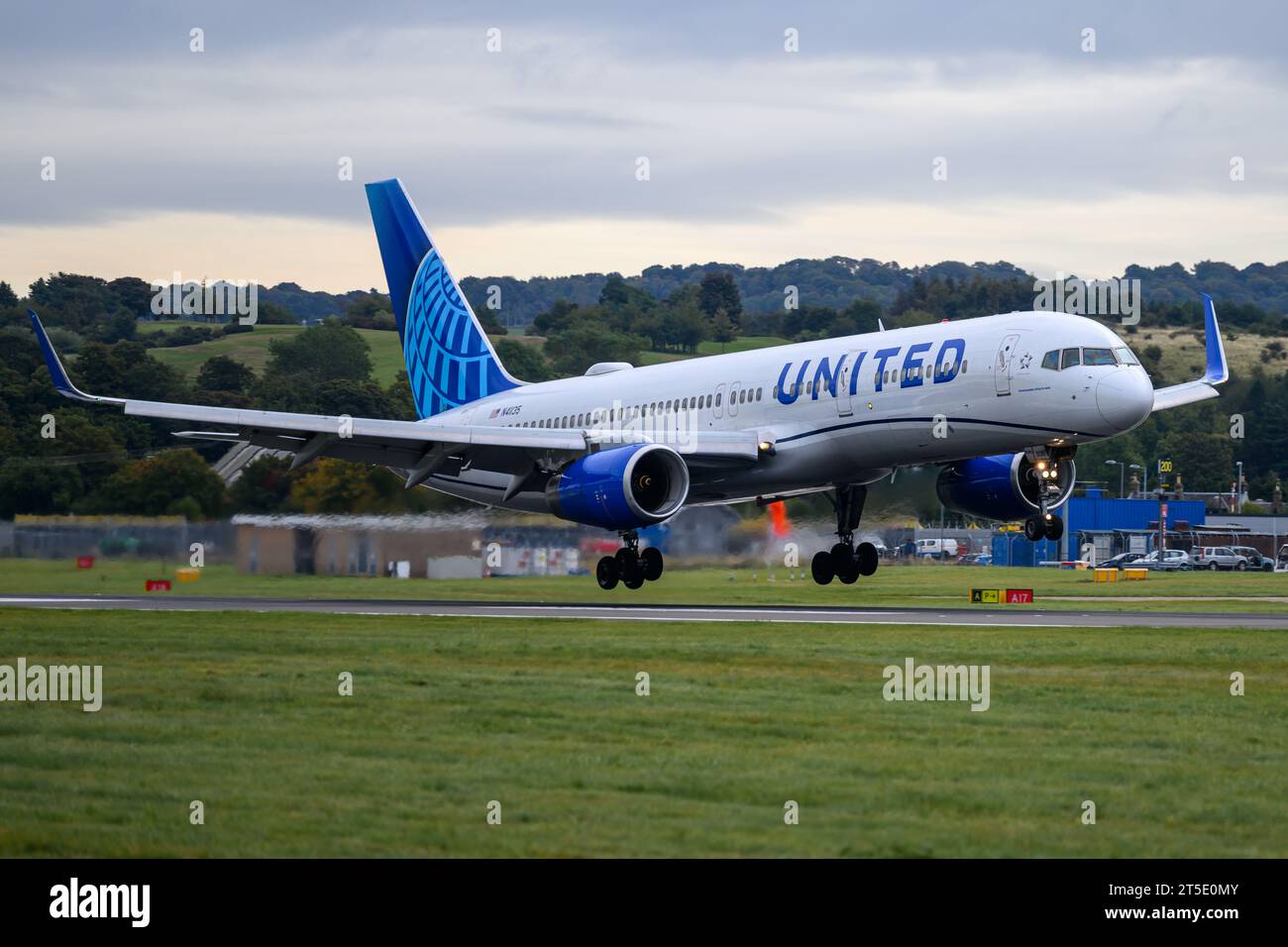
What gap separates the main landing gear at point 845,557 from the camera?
40.9 m

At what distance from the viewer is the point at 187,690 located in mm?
19234

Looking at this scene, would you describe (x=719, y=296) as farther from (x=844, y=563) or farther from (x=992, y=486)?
(x=992, y=486)

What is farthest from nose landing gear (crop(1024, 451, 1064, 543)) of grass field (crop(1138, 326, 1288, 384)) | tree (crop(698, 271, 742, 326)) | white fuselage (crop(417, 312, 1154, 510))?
tree (crop(698, 271, 742, 326))

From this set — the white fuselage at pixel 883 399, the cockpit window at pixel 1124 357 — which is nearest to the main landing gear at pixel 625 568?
the white fuselage at pixel 883 399

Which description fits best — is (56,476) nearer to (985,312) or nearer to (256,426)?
(256,426)

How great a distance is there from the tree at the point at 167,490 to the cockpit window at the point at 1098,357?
21154mm

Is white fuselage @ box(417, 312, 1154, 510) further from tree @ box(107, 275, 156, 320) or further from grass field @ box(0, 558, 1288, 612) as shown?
tree @ box(107, 275, 156, 320)

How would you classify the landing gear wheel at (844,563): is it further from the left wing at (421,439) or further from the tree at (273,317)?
the tree at (273,317)

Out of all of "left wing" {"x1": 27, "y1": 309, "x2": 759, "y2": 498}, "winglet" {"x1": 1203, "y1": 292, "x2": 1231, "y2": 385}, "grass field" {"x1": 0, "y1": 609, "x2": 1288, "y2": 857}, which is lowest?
"grass field" {"x1": 0, "y1": 609, "x2": 1288, "y2": 857}

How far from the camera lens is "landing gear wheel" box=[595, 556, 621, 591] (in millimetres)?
38875

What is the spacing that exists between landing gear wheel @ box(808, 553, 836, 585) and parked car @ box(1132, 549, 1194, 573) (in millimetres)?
54458
